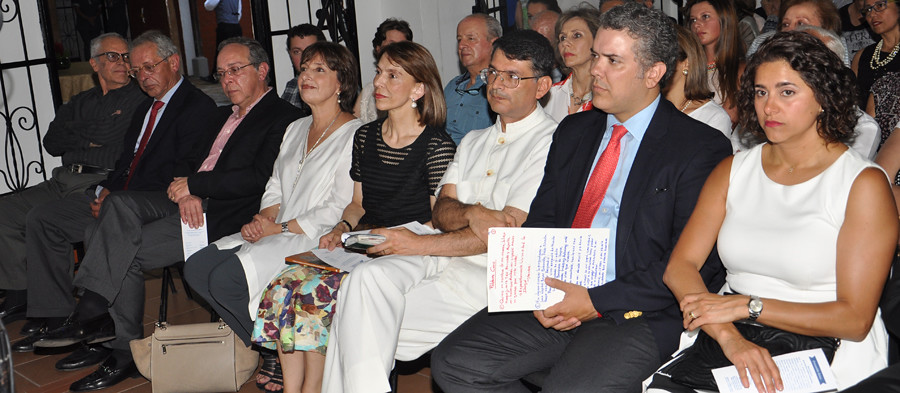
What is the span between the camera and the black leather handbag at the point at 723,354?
79.0 inches

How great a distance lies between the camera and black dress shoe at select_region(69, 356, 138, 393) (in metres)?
3.68

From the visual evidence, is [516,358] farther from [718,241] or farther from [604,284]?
[718,241]

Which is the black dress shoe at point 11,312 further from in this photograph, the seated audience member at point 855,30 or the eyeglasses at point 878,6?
the seated audience member at point 855,30

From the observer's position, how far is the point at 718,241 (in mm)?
2232

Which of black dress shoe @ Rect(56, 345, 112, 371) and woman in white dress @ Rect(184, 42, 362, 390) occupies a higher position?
woman in white dress @ Rect(184, 42, 362, 390)

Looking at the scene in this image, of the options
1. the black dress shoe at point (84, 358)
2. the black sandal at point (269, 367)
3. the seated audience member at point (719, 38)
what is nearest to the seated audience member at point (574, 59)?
the seated audience member at point (719, 38)

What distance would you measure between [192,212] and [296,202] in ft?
2.06

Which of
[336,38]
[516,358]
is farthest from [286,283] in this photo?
[336,38]

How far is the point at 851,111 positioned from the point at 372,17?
188 inches

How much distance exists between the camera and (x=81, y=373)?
3.89m

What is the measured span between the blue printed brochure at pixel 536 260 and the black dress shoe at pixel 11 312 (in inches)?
140

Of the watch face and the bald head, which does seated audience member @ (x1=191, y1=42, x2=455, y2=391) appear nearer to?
the watch face

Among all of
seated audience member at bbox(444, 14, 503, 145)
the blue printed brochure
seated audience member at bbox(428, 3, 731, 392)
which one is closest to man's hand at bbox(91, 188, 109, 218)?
seated audience member at bbox(444, 14, 503, 145)

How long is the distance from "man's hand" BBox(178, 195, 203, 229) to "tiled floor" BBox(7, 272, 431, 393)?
785mm
